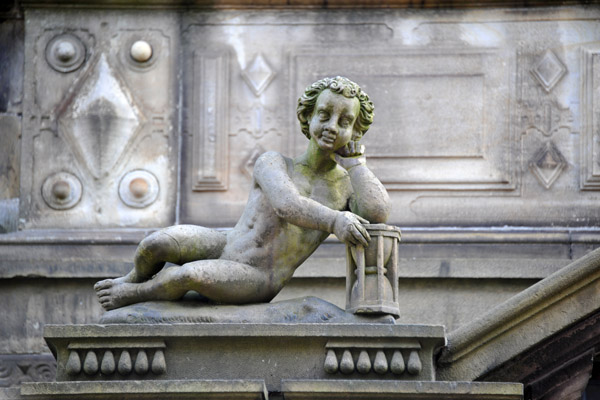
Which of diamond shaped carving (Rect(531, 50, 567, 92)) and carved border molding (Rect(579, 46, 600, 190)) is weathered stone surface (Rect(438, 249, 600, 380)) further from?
diamond shaped carving (Rect(531, 50, 567, 92))

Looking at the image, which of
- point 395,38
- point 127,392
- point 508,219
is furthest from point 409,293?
point 127,392

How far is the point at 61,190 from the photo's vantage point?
50.1 ft

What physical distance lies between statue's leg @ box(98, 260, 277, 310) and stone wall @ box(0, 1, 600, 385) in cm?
380

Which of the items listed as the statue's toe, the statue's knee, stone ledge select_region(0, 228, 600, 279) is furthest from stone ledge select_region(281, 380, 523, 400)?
stone ledge select_region(0, 228, 600, 279)

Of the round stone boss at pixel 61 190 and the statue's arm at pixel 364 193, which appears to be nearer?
the statue's arm at pixel 364 193

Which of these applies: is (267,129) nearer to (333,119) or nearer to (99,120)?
(99,120)

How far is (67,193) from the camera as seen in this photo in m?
15.3

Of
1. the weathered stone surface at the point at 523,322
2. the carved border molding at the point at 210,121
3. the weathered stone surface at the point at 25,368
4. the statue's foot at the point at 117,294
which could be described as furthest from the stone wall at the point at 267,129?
the statue's foot at the point at 117,294

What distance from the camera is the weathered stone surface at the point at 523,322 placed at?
11.2 m

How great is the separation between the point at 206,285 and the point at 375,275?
1.03 m

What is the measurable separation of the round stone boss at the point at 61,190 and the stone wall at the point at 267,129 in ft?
0.05

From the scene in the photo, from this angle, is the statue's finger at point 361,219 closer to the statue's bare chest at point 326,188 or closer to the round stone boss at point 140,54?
the statue's bare chest at point 326,188

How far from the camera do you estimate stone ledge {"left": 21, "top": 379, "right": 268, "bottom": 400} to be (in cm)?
1022

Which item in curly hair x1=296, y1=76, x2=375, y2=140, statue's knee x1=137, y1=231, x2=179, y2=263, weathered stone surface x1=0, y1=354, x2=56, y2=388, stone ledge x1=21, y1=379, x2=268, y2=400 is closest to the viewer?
stone ledge x1=21, y1=379, x2=268, y2=400
